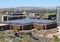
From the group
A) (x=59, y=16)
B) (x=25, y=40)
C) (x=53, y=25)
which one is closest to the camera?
(x=25, y=40)

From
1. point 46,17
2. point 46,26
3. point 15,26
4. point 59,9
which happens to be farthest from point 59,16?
point 46,17

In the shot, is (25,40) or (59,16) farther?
(59,16)

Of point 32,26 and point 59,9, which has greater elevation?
point 59,9

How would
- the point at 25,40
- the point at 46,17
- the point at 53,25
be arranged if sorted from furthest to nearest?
the point at 46,17
the point at 53,25
the point at 25,40

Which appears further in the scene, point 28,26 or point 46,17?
point 46,17

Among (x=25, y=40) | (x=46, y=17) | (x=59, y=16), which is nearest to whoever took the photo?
(x=25, y=40)

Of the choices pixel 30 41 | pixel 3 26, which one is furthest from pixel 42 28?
pixel 30 41

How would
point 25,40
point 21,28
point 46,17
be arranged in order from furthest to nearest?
point 46,17 → point 21,28 → point 25,40

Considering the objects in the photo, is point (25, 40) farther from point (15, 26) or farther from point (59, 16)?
point (15, 26)

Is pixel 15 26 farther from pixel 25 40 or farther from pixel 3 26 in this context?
pixel 25 40
